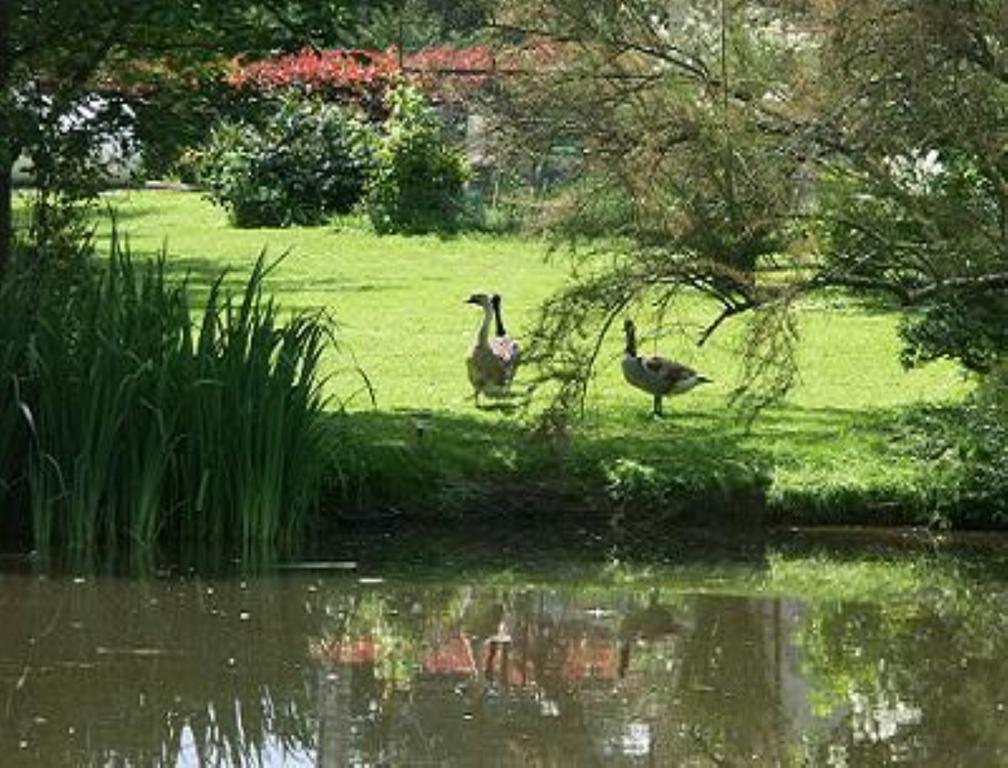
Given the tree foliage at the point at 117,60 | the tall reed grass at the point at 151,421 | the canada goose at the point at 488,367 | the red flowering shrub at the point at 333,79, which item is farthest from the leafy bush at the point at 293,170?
the tall reed grass at the point at 151,421

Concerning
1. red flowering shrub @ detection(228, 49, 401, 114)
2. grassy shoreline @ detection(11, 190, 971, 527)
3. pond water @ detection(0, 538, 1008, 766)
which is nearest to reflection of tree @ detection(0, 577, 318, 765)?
pond water @ detection(0, 538, 1008, 766)

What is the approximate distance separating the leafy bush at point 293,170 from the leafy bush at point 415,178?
65 cm

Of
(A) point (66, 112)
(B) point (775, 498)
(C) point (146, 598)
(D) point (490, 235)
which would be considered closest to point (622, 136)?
(B) point (775, 498)

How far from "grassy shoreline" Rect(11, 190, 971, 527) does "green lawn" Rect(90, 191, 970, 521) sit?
0.01 meters

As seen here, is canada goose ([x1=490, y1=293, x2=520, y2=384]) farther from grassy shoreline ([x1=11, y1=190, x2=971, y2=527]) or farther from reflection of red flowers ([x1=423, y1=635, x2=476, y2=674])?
reflection of red flowers ([x1=423, y1=635, x2=476, y2=674])

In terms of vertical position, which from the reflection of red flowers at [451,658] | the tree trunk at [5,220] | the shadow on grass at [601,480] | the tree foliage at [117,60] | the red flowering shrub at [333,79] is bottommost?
the reflection of red flowers at [451,658]

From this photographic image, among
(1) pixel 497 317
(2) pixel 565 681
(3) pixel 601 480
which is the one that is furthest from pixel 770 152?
(1) pixel 497 317

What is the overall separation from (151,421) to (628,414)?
4.28m

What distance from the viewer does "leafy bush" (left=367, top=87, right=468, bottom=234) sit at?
1192 inches

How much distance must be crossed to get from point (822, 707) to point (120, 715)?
9.54 feet

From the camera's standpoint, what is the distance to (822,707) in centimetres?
1060

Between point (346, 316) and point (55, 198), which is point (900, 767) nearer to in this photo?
point (55, 198)

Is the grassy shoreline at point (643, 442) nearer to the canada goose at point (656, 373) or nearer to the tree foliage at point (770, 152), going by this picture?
the canada goose at point (656, 373)

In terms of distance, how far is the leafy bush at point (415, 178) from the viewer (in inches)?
1192
